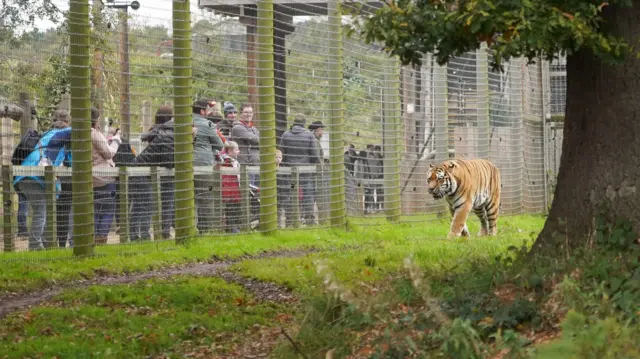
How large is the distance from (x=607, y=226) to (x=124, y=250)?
5.93 meters

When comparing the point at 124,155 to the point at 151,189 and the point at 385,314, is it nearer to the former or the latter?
the point at 151,189

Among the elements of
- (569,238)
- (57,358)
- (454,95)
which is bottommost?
(57,358)

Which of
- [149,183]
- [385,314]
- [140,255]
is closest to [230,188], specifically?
[149,183]

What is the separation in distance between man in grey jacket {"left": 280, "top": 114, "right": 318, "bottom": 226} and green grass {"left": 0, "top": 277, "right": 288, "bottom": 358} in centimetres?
530

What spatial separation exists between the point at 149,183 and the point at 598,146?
20.7 feet

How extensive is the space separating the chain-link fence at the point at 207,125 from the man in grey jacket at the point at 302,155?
2 cm

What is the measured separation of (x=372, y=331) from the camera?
6938mm

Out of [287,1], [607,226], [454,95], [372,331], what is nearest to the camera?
[372,331]

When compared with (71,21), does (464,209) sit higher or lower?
lower

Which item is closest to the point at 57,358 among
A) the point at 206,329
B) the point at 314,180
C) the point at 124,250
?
the point at 206,329

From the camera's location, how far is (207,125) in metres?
13.9

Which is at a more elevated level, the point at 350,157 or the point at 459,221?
the point at 350,157

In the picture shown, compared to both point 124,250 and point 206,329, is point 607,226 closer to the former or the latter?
point 206,329

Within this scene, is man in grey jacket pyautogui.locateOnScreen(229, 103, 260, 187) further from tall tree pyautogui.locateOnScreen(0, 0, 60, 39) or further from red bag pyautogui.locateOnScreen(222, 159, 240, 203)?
tall tree pyautogui.locateOnScreen(0, 0, 60, 39)
